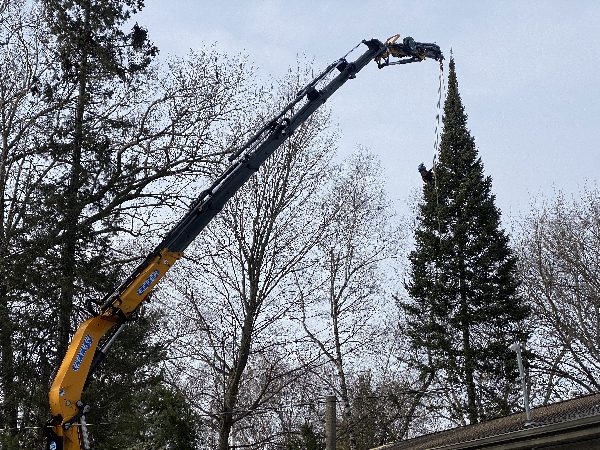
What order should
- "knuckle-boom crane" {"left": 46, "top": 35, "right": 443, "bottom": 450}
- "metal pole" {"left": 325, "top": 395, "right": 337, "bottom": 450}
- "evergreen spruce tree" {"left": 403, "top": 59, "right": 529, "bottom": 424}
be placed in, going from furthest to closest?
"evergreen spruce tree" {"left": 403, "top": 59, "right": 529, "bottom": 424} < "metal pole" {"left": 325, "top": 395, "right": 337, "bottom": 450} < "knuckle-boom crane" {"left": 46, "top": 35, "right": 443, "bottom": 450}

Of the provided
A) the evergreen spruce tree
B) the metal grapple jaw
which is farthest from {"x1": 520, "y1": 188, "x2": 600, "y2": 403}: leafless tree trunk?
the metal grapple jaw

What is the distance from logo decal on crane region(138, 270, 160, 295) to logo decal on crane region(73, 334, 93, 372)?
0.99 metres

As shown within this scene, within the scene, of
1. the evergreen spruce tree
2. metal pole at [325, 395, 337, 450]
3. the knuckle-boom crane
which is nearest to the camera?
the knuckle-boom crane

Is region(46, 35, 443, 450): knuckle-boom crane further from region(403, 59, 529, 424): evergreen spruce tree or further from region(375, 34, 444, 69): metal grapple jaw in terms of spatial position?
region(403, 59, 529, 424): evergreen spruce tree

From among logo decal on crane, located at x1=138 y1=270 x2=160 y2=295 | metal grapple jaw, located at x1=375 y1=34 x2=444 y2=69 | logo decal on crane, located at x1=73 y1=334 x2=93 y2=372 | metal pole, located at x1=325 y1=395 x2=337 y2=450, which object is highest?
metal grapple jaw, located at x1=375 y1=34 x2=444 y2=69

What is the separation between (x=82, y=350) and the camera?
1020cm

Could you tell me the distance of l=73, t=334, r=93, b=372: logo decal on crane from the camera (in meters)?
10.1

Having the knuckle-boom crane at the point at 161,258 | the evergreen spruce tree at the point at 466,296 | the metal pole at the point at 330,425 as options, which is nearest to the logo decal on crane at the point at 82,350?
the knuckle-boom crane at the point at 161,258

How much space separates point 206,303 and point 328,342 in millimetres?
4577

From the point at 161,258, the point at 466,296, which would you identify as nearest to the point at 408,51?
the point at 161,258

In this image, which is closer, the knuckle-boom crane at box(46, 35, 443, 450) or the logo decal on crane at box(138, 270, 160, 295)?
the knuckle-boom crane at box(46, 35, 443, 450)

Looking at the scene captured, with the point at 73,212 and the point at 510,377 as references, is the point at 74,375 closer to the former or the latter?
the point at 73,212

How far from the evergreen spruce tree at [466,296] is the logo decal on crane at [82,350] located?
645 inches

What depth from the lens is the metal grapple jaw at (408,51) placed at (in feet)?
42.1
